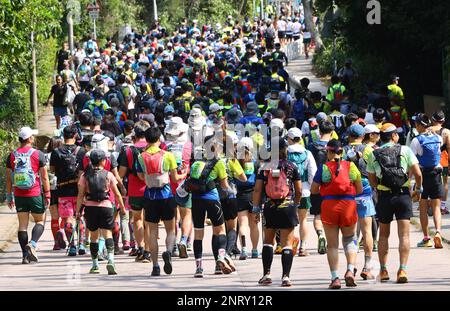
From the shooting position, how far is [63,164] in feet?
61.7

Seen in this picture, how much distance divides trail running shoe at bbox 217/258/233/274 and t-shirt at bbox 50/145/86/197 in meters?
3.22

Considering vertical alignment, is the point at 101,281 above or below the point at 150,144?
below

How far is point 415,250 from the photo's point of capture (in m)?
18.1

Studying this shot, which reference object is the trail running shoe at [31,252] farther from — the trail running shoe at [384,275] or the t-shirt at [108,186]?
the trail running shoe at [384,275]

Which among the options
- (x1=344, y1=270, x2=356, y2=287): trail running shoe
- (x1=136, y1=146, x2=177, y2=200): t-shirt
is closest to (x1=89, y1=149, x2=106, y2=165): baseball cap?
(x1=136, y1=146, x2=177, y2=200): t-shirt

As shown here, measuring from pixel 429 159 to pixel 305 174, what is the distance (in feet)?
6.16

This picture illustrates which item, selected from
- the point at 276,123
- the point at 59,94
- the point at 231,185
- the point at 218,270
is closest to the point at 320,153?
the point at 276,123

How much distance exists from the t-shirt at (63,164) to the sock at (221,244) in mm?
3184

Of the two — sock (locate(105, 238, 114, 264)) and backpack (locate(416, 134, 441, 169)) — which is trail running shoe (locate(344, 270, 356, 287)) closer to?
sock (locate(105, 238, 114, 264))

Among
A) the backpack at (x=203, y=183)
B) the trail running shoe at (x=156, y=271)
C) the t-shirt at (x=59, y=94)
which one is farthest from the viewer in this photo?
the t-shirt at (x=59, y=94)

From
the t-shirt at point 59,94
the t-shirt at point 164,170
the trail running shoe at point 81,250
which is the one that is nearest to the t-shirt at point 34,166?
the trail running shoe at point 81,250

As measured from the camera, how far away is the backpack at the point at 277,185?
15250mm

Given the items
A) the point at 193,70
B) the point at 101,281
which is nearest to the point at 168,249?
the point at 101,281
